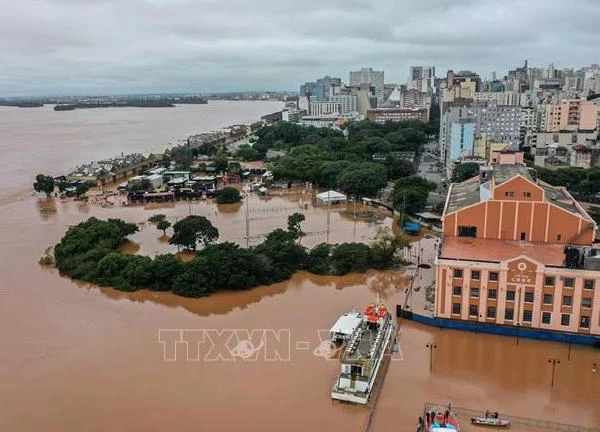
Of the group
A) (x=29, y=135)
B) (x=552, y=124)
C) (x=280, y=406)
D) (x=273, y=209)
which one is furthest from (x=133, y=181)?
(x=29, y=135)

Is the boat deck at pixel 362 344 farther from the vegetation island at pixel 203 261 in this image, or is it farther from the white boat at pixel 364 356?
the vegetation island at pixel 203 261

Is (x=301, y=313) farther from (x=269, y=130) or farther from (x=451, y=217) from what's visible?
(x=269, y=130)

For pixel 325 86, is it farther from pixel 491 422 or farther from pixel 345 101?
pixel 491 422

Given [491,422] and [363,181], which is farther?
[363,181]

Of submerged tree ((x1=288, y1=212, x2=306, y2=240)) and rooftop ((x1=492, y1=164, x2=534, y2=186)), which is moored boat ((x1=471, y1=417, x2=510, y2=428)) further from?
submerged tree ((x1=288, y1=212, x2=306, y2=240))

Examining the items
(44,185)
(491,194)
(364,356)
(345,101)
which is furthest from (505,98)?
(364,356)

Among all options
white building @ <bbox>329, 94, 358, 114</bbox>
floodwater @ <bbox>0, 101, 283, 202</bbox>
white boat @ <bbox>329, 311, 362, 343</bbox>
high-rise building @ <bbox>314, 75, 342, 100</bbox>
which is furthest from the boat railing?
high-rise building @ <bbox>314, 75, 342, 100</bbox>
